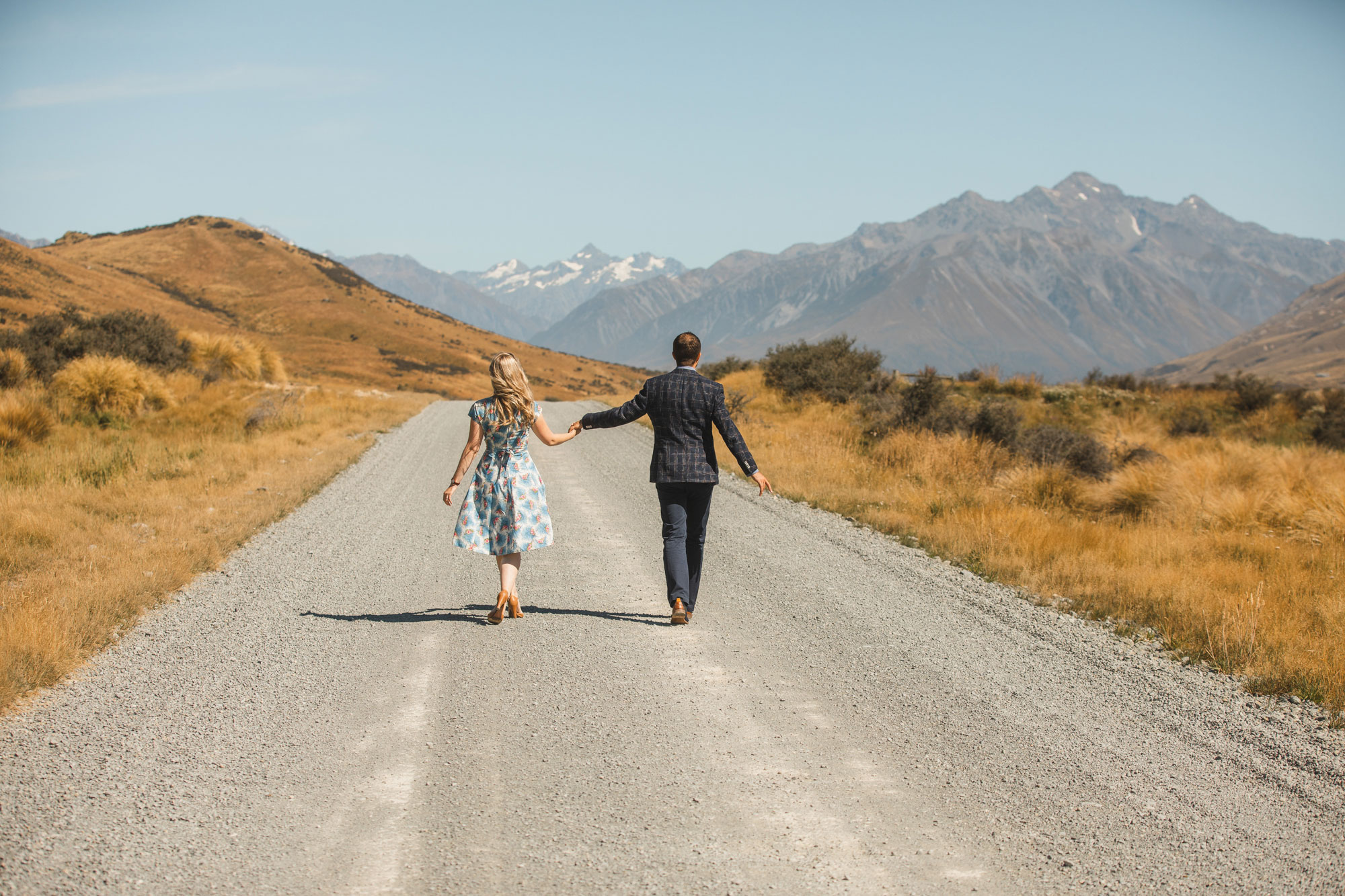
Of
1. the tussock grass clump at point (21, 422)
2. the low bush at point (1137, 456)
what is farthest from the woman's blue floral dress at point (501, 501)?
the tussock grass clump at point (21, 422)

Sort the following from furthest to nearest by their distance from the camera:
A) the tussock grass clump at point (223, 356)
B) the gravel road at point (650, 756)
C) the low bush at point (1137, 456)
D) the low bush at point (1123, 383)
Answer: the low bush at point (1123, 383)
the tussock grass clump at point (223, 356)
the low bush at point (1137, 456)
the gravel road at point (650, 756)

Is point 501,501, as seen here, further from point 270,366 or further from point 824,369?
point 270,366

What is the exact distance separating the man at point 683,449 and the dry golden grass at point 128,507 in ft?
12.2

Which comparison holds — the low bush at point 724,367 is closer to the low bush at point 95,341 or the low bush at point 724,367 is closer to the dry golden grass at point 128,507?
the dry golden grass at point 128,507

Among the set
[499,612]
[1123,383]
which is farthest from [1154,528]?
[1123,383]

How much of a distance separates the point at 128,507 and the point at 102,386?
10.2m

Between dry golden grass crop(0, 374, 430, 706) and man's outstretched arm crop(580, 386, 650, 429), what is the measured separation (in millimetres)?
3584

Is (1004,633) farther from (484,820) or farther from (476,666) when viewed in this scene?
(484,820)

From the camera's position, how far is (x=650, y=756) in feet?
13.1

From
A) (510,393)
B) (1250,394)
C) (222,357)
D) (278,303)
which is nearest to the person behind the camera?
(510,393)

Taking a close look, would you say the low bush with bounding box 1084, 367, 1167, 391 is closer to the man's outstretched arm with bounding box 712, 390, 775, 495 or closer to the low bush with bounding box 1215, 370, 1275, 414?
the low bush with bounding box 1215, 370, 1275, 414

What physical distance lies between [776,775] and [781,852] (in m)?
0.61

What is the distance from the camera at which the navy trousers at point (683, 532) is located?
617 centimetres

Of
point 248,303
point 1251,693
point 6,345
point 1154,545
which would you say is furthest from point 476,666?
point 248,303
